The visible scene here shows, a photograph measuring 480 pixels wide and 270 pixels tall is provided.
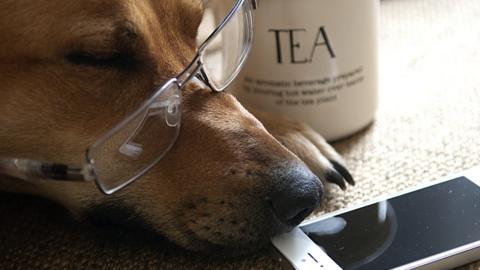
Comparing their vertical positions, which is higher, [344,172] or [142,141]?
[142,141]

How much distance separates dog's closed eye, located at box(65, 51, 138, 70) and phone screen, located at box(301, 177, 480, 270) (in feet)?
1.04

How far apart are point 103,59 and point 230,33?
334 mm

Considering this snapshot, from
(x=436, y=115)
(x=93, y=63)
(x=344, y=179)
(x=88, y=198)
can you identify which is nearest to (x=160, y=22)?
(x=93, y=63)

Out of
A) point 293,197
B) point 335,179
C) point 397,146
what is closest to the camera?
point 293,197

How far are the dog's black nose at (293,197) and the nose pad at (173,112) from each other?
0.50 ft

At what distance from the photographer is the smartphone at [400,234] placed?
830 mm

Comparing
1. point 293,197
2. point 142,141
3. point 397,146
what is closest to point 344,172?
point 397,146

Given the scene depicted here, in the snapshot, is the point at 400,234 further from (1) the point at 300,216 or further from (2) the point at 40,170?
(2) the point at 40,170

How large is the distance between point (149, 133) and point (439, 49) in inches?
34.9

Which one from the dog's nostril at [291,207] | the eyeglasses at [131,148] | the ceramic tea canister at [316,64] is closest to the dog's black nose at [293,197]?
the dog's nostril at [291,207]

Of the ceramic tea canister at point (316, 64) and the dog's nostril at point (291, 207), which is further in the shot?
the ceramic tea canister at point (316, 64)

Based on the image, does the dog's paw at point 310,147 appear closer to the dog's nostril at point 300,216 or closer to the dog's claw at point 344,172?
the dog's claw at point 344,172

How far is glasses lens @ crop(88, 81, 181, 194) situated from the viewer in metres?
0.83

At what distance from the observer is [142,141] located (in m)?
0.86
